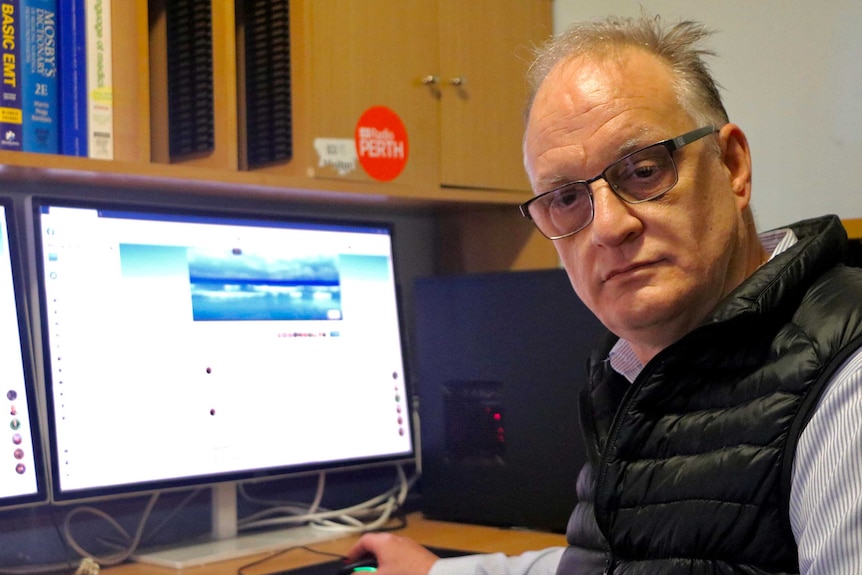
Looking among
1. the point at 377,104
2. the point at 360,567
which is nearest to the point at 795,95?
the point at 377,104

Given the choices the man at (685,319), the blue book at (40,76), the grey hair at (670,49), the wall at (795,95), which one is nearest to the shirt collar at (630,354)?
the man at (685,319)

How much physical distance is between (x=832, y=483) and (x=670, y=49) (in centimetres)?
56

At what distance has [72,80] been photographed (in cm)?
142

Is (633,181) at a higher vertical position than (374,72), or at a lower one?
lower

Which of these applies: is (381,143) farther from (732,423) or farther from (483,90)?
(732,423)

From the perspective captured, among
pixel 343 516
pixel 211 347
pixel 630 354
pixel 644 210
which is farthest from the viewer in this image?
pixel 343 516

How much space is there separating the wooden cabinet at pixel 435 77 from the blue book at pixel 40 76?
1.33 ft

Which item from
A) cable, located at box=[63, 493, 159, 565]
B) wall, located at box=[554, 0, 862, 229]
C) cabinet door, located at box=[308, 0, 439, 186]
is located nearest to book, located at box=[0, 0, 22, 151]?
cabinet door, located at box=[308, 0, 439, 186]

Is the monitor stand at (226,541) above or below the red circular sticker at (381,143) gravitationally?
below

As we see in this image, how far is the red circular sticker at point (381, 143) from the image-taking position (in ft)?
5.55

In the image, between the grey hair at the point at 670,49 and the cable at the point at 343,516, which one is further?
the cable at the point at 343,516

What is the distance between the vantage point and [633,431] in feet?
3.33

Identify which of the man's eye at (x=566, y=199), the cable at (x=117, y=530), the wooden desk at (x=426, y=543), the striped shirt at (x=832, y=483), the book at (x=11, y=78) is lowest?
the wooden desk at (x=426, y=543)

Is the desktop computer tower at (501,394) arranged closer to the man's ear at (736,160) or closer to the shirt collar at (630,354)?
the shirt collar at (630,354)
